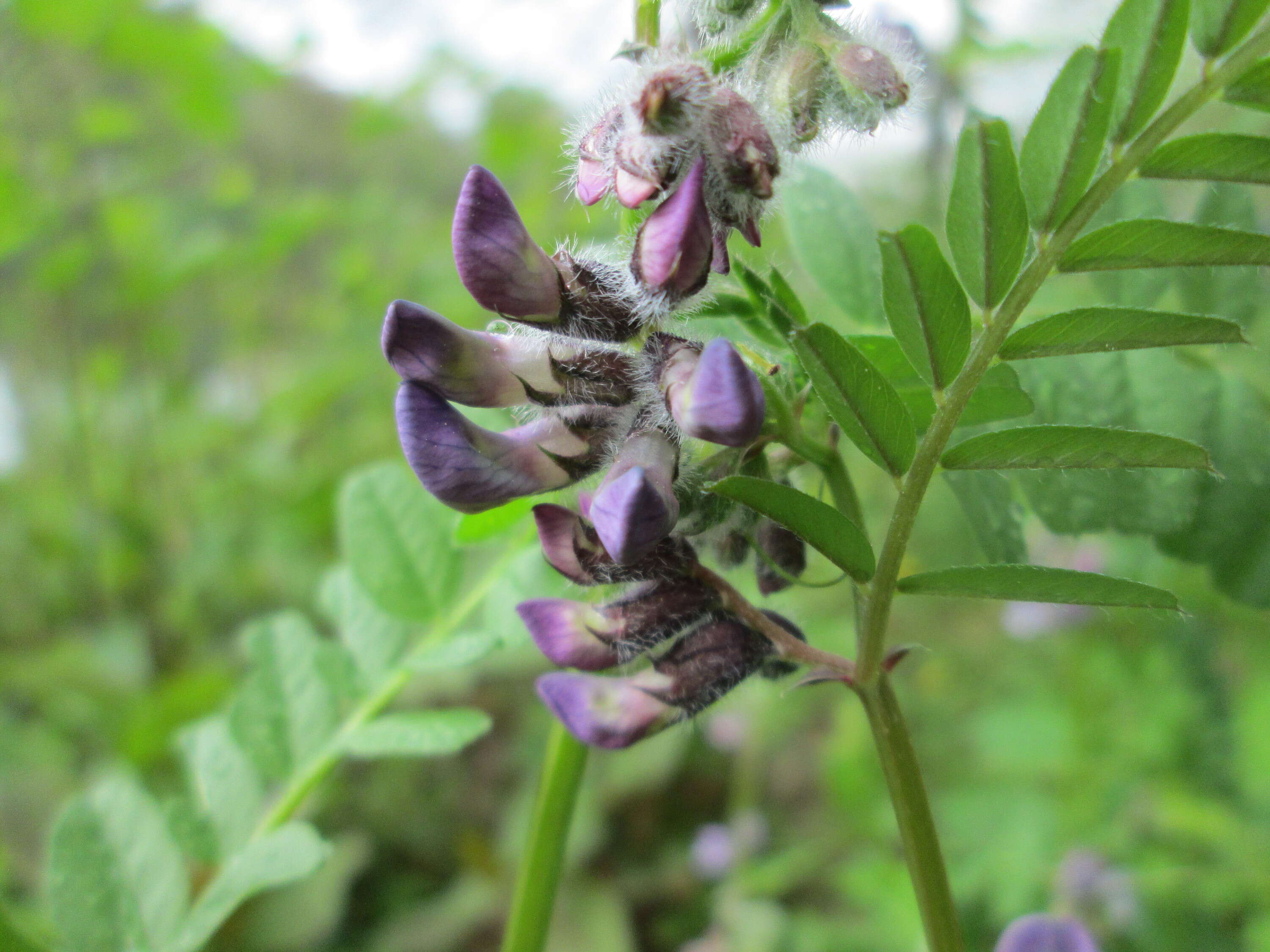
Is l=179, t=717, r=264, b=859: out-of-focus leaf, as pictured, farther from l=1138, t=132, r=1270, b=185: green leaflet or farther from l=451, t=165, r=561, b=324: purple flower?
l=1138, t=132, r=1270, b=185: green leaflet

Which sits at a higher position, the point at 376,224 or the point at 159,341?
the point at 376,224

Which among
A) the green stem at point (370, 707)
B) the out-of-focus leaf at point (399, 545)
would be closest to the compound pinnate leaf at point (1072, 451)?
the green stem at point (370, 707)

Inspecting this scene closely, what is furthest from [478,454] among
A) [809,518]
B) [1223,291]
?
[1223,291]

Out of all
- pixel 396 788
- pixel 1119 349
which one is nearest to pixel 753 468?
pixel 1119 349

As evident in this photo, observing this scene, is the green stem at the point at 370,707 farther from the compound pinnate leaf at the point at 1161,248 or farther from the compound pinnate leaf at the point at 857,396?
the compound pinnate leaf at the point at 1161,248

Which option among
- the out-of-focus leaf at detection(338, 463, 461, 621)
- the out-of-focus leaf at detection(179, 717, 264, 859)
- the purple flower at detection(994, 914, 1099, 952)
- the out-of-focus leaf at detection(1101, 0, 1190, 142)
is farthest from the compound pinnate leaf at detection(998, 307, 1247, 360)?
the out-of-focus leaf at detection(179, 717, 264, 859)

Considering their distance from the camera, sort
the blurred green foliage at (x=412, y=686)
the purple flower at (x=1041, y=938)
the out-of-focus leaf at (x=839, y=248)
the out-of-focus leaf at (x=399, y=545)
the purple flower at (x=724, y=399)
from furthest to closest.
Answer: the blurred green foliage at (x=412, y=686) → the out-of-focus leaf at (x=399, y=545) → the out-of-focus leaf at (x=839, y=248) → the purple flower at (x=1041, y=938) → the purple flower at (x=724, y=399)

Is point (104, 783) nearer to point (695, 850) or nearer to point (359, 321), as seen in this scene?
point (695, 850)
